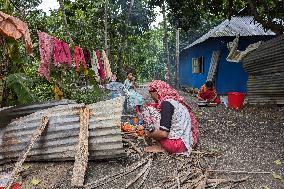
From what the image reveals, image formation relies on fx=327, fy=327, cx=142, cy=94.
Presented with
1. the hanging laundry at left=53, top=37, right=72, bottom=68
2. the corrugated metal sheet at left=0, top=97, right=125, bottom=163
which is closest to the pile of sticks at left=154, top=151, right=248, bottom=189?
the corrugated metal sheet at left=0, top=97, right=125, bottom=163

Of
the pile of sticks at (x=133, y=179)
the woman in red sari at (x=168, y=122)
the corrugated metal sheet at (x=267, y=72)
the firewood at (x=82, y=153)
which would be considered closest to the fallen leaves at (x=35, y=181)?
the firewood at (x=82, y=153)

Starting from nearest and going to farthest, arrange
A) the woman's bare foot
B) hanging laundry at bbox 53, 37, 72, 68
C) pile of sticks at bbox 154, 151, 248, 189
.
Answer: pile of sticks at bbox 154, 151, 248, 189, the woman's bare foot, hanging laundry at bbox 53, 37, 72, 68

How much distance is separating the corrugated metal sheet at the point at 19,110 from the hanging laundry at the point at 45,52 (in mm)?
1259

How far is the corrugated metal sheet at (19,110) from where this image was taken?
491cm

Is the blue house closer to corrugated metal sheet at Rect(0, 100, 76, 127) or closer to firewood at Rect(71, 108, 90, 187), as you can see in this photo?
corrugated metal sheet at Rect(0, 100, 76, 127)

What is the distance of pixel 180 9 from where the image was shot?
383 inches

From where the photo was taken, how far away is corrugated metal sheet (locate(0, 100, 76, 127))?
16.1 ft

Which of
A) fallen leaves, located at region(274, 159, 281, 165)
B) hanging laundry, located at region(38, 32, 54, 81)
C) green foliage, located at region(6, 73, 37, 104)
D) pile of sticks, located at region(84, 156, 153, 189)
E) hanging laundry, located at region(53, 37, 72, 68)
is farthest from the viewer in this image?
hanging laundry, located at region(53, 37, 72, 68)

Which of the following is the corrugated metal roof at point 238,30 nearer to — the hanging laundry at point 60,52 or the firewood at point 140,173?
the hanging laundry at point 60,52

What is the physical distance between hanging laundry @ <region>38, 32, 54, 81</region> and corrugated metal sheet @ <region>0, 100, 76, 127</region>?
126cm

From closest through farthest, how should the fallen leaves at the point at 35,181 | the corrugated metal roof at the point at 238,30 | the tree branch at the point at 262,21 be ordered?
the fallen leaves at the point at 35,181 < the tree branch at the point at 262,21 < the corrugated metal roof at the point at 238,30

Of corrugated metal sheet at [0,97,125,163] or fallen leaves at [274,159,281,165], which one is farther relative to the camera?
fallen leaves at [274,159,281,165]

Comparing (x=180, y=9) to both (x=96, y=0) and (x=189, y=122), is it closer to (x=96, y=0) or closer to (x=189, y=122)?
(x=189, y=122)

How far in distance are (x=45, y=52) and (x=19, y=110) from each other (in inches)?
76.3
